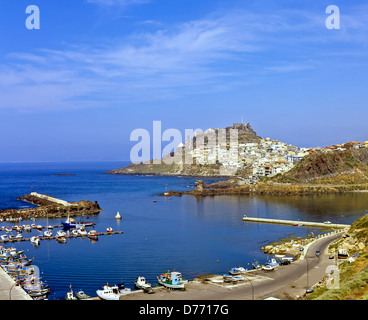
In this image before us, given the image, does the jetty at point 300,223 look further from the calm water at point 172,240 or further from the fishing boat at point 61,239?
the fishing boat at point 61,239

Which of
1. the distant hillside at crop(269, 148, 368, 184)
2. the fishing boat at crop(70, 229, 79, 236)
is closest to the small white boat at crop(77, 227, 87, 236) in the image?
the fishing boat at crop(70, 229, 79, 236)

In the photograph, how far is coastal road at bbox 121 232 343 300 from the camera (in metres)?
17.3

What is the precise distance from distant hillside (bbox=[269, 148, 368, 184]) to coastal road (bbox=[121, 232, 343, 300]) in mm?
58562

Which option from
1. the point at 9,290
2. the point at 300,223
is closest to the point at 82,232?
the point at 9,290

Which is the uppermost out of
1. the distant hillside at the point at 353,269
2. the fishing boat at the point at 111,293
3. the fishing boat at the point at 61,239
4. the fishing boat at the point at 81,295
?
the distant hillside at the point at 353,269

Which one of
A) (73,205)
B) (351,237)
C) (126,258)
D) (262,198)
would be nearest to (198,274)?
(126,258)

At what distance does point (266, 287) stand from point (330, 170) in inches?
2699

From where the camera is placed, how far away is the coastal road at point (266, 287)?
17283mm

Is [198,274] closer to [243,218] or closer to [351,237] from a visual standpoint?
[351,237]

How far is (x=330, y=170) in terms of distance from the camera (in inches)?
3223

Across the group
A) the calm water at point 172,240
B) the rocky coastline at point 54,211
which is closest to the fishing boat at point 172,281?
the calm water at point 172,240

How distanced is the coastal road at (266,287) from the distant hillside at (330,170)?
192 feet

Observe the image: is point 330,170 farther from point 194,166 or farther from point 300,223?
point 194,166

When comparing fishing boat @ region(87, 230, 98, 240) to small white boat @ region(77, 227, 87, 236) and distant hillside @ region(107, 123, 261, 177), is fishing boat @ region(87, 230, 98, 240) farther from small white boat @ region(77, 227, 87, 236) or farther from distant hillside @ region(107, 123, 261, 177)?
distant hillside @ region(107, 123, 261, 177)
